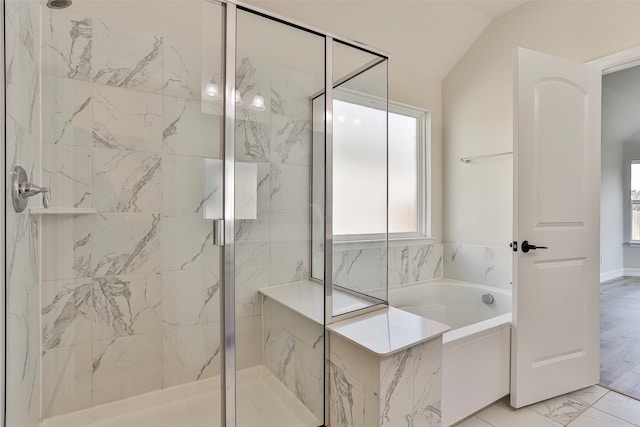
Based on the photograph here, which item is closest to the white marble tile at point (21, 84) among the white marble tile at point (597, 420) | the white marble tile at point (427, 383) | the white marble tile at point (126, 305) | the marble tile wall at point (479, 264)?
the white marble tile at point (126, 305)

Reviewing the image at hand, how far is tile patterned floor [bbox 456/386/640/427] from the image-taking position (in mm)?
1663

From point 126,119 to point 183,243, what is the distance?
2.27 ft

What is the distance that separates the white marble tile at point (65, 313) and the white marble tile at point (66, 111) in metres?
0.68

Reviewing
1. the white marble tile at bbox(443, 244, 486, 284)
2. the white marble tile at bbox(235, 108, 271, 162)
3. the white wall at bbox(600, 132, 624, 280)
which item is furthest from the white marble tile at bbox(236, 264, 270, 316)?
the white wall at bbox(600, 132, 624, 280)

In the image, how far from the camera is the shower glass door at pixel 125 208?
4.75 feet

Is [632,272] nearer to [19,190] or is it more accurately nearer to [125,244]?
[125,244]

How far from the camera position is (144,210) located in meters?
1.65

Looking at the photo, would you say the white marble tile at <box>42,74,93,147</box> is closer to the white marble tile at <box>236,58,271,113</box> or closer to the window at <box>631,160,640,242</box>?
the white marble tile at <box>236,58,271,113</box>

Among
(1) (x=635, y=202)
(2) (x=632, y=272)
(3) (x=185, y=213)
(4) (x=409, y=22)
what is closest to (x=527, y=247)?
(4) (x=409, y=22)

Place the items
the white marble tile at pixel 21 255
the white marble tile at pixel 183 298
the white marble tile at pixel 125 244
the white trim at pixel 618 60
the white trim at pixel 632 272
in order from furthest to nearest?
the white trim at pixel 632 272, the white trim at pixel 618 60, the white marble tile at pixel 183 298, the white marble tile at pixel 125 244, the white marble tile at pixel 21 255

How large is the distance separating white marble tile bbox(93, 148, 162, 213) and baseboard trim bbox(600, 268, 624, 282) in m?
6.08

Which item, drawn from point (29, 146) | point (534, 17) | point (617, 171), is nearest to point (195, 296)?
point (29, 146)

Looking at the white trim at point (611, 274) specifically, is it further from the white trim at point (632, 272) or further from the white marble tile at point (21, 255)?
the white marble tile at point (21, 255)

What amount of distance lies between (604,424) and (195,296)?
2252 mm
